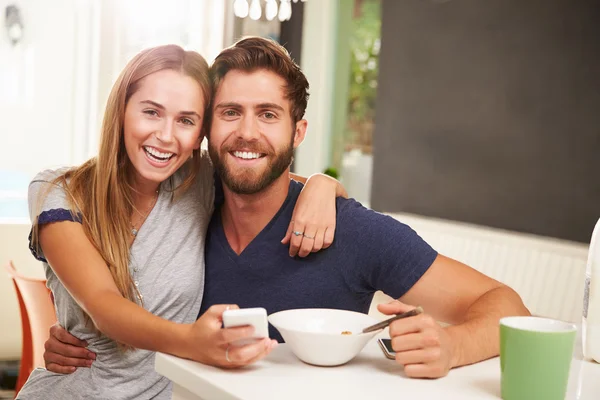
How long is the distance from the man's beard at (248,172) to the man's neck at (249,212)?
3cm

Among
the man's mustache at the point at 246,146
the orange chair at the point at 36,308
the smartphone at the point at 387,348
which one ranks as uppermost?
the man's mustache at the point at 246,146

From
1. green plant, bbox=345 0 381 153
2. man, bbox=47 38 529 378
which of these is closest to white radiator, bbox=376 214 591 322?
green plant, bbox=345 0 381 153

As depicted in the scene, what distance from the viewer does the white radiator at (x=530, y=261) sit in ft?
11.0

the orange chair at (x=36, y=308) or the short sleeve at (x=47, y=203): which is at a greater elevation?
the short sleeve at (x=47, y=203)

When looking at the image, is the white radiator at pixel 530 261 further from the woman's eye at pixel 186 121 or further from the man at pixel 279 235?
the woman's eye at pixel 186 121

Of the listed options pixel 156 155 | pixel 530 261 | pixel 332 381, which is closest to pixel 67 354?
pixel 156 155

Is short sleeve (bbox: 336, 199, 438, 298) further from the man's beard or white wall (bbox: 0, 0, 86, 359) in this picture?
white wall (bbox: 0, 0, 86, 359)

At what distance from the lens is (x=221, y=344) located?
46.0 inches

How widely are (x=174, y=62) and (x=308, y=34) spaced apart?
3.97 m

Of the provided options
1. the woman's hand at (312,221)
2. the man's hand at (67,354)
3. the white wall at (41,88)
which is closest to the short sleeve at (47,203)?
the man's hand at (67,354)

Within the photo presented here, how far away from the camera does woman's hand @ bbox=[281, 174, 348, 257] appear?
5.38 feet

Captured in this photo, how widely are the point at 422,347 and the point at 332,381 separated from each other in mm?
152

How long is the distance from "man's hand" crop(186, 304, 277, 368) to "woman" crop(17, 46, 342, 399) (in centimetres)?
42

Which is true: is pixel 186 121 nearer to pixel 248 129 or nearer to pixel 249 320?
pixel 248 129
